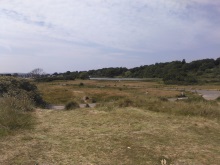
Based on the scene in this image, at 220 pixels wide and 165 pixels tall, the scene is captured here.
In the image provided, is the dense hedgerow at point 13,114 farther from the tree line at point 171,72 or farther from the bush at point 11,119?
the tree line at point 171,72

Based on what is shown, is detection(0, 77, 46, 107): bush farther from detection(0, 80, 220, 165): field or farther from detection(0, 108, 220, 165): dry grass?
detection(0, 108, 220, 165): dry grass

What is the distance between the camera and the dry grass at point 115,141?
8034 millimetres

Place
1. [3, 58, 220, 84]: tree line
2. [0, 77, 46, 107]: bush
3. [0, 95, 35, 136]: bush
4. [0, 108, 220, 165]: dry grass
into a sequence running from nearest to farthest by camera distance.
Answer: [0, 108, 220, 165]: dry grass < [0, 95, 35, 136]: bush < [0, 77, 46, 107]: bush < [3, 58, 220, 84]: tree line

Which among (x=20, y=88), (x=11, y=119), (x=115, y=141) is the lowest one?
(x=115, y=141)

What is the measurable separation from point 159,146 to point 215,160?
1.78 meters

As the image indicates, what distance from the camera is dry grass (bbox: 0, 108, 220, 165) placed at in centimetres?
803

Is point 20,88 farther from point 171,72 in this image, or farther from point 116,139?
point 171,72

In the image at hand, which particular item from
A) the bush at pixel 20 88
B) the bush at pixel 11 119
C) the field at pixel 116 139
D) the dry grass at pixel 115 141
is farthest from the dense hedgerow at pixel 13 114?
the dry grass at pixel 115 141

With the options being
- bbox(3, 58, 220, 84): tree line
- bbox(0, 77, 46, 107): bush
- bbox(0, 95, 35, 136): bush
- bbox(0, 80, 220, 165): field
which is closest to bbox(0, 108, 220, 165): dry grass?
bbox(0, 80, 220, 165): field

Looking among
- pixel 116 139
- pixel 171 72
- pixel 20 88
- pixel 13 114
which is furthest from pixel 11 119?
pixel 171 72

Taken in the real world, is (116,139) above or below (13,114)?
below

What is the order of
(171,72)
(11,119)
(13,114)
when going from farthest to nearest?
1. (171,72)
2. (13,114)
3. (11,119)

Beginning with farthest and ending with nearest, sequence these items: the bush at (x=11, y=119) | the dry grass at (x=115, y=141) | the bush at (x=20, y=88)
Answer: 1. the bush at (x=20, y=88)
2. the bush at (x=11, y=119)
3. the dry grass at (x=115, y=141)

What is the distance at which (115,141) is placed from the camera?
9.91 m
